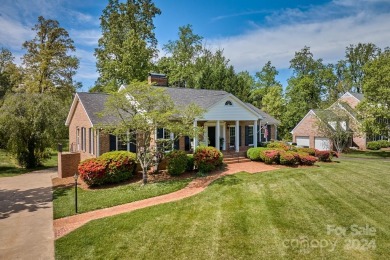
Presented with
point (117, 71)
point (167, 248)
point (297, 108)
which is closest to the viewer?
point (167, 248)

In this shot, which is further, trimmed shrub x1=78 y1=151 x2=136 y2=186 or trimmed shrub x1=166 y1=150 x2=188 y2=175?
trimmed shrub x1=166 y1=150 x2=188 y2=175

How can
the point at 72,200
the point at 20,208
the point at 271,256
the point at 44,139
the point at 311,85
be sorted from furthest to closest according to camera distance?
the point at 311,85 < the point at 44,139 < the point at 72,200 < the point at 20,208 < the point at 271,256

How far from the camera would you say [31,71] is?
31.2 m

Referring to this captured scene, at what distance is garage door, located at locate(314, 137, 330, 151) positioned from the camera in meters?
33.3

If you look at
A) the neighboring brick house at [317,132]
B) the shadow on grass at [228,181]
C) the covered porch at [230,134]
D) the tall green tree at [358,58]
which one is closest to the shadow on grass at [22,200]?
the shadow on grass at [228,181]

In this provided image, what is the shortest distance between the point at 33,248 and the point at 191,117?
972 centimetres

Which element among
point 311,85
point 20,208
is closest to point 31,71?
point 20,208

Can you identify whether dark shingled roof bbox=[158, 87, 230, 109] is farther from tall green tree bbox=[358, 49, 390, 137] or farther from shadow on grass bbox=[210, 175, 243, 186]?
tall green tree bbox=[358, 49, 390, 137]

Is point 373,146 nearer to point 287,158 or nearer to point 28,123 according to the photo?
point 287,158

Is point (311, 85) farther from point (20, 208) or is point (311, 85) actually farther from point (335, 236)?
point (20, 208)

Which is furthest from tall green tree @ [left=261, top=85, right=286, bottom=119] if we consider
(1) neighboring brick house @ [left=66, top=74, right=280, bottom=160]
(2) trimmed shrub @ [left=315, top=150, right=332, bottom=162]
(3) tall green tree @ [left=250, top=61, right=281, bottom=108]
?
(2) trimmed shrub @ [left=315, top=150, right=332, bottom=162]

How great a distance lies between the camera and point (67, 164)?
57.4 feet

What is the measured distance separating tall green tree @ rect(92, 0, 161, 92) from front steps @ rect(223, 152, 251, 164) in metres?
18.8

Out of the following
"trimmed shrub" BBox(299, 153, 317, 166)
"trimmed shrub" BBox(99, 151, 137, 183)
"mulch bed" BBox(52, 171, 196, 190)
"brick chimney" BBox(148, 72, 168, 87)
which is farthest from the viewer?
"brick chimney" BBox(148, 72, 168, 87)
